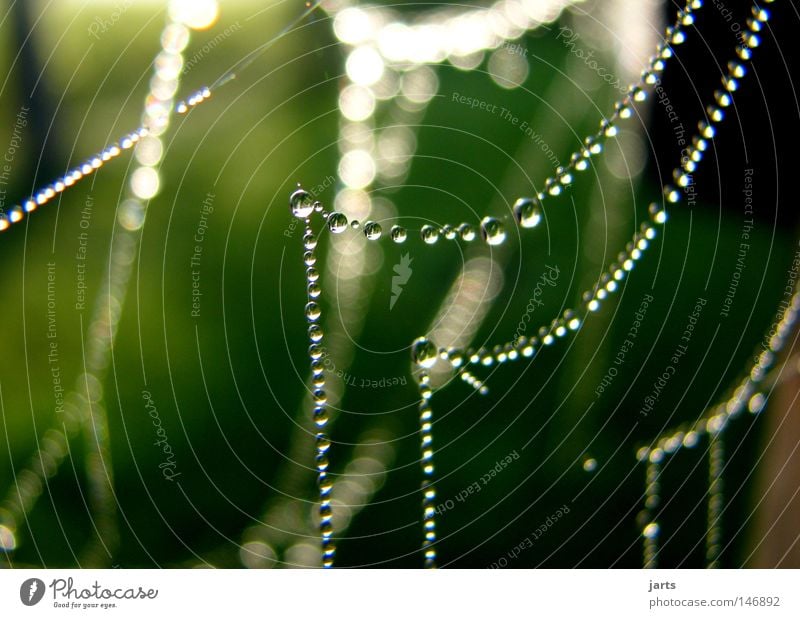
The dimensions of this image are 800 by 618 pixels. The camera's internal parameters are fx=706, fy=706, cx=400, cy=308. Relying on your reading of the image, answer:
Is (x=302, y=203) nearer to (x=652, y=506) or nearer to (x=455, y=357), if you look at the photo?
(x=455, y=357)

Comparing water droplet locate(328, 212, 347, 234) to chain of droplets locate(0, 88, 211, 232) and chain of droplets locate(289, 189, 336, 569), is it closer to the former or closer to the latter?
chain of droplets locate(289, 189, 336, 569)

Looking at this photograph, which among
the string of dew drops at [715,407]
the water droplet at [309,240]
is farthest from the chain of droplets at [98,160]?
the string of dew drops at [715,407]

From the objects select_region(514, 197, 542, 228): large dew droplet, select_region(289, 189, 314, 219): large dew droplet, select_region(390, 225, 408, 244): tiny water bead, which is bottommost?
select_region(390, 225, 408, 244): tiny water bead

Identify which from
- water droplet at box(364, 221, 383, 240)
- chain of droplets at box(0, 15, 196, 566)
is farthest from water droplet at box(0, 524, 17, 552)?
water droplet at box(364, 221, 383, 240)

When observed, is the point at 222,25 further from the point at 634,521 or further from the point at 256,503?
the point at 634,521

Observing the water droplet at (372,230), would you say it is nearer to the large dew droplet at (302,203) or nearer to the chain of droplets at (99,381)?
the large dew droplet at (302,203)
